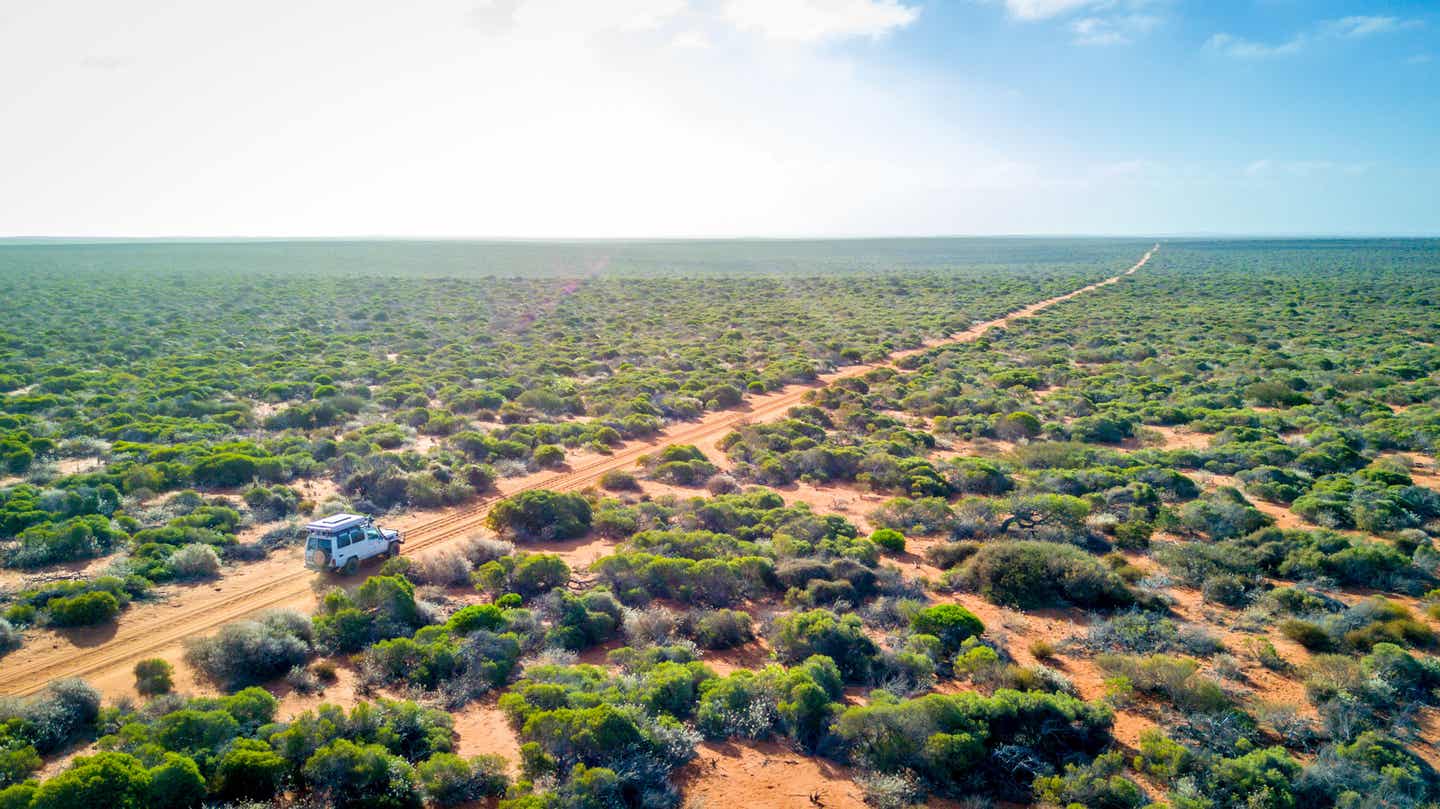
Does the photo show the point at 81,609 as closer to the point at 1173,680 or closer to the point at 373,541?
the point at 373,541

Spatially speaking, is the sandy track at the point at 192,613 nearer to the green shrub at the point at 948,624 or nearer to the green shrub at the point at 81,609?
the green shrub at the point at 81,609

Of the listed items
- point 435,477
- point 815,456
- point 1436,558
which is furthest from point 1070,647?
point 435,477

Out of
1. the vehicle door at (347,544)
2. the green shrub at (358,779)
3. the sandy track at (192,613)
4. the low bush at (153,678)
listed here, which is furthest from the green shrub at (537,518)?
the green shrub at (358,779)

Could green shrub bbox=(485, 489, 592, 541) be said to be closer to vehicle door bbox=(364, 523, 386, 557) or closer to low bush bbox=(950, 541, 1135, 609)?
vehicle door bbox=(364, 523, 386, 557)

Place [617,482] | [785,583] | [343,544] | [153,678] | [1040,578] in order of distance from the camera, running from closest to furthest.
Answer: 1. [153,678]
2. [1040,578]
3. [785,583]
4. [343,544]
5. [617,482]

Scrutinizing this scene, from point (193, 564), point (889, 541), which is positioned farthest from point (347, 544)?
point (889, 541)

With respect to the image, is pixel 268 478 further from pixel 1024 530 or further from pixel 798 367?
pixel 798 367
